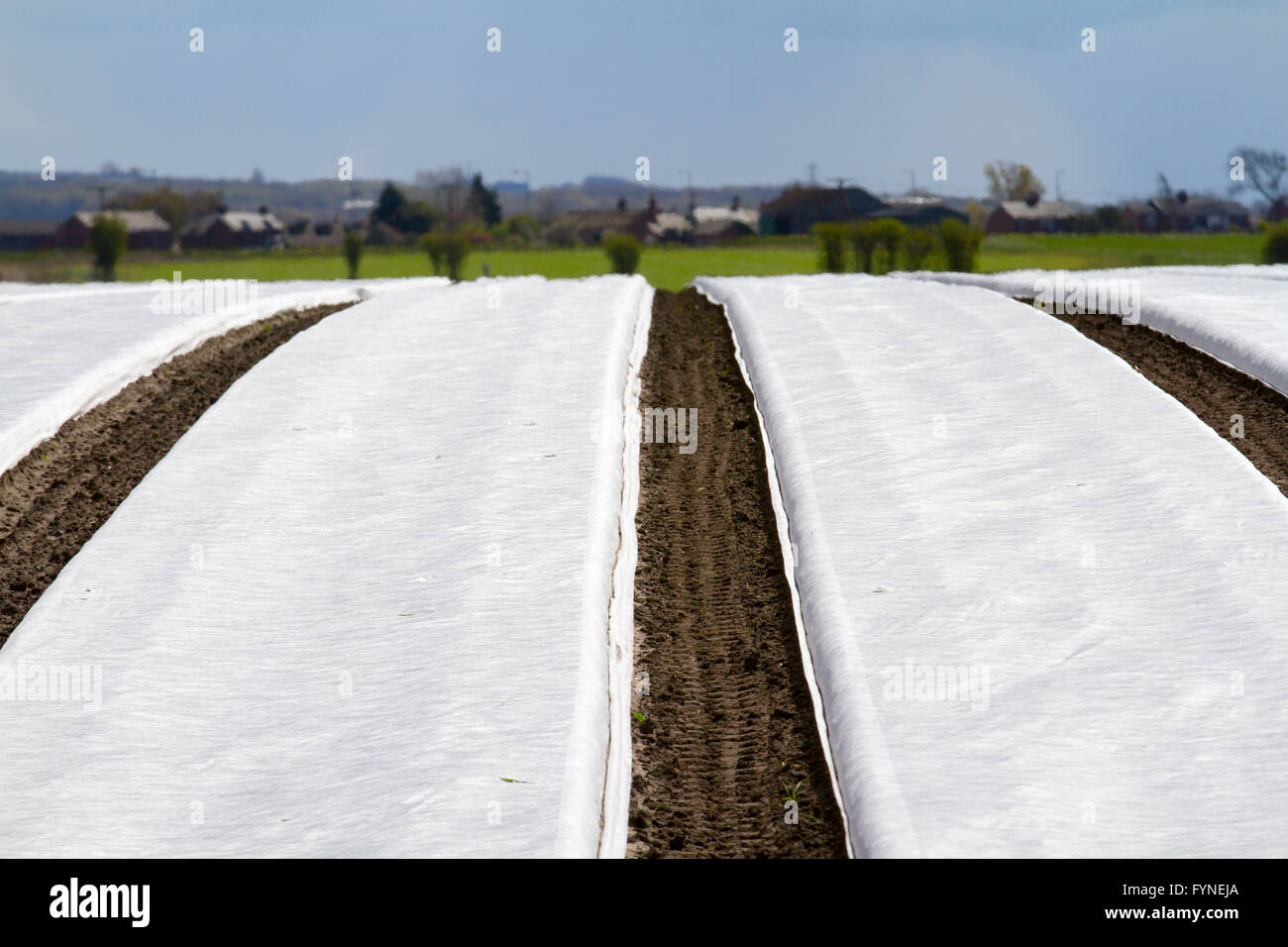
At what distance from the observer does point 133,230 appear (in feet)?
329

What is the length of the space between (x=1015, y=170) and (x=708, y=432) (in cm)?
12545

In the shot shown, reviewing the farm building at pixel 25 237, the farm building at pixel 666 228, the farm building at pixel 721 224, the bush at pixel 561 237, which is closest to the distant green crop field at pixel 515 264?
the bush at pixel 561 237

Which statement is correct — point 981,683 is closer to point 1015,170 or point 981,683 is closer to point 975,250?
point 975,250

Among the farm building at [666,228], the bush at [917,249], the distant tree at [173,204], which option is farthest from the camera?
the distant tree at [173,204]

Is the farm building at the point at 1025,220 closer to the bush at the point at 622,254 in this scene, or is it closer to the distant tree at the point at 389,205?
the distant tree at the point at 389,205

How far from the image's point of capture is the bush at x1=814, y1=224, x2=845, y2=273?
47469mm

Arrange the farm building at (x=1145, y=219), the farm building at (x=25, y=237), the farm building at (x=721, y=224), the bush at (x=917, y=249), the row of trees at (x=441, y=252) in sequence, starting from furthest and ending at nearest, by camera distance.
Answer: the farm building at (x=721, y=224) → the farm building at (x=1145, y=219) → the farm building at (x=25, y=237) → the row of trees at (x=441, y=252) → the bush at (x=917, y=249)

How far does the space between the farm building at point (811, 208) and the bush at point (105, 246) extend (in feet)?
174

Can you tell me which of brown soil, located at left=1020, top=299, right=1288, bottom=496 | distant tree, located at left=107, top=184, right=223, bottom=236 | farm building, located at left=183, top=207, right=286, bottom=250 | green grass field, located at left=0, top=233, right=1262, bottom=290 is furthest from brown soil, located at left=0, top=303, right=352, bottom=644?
distant tree, located at left=107, top=184, right=223, bottom=236

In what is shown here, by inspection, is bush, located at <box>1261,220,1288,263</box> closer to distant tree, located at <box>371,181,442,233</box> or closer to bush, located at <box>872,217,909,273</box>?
bush, located at <box>872,217,909,273</box>

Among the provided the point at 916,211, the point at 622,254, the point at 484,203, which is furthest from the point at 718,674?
the point at 484,203

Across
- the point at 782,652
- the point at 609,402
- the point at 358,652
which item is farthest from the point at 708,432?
the point at 358,652

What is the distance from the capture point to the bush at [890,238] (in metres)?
46.8

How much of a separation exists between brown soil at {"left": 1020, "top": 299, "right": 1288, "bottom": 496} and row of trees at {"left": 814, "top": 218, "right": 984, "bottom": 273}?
115 ft
